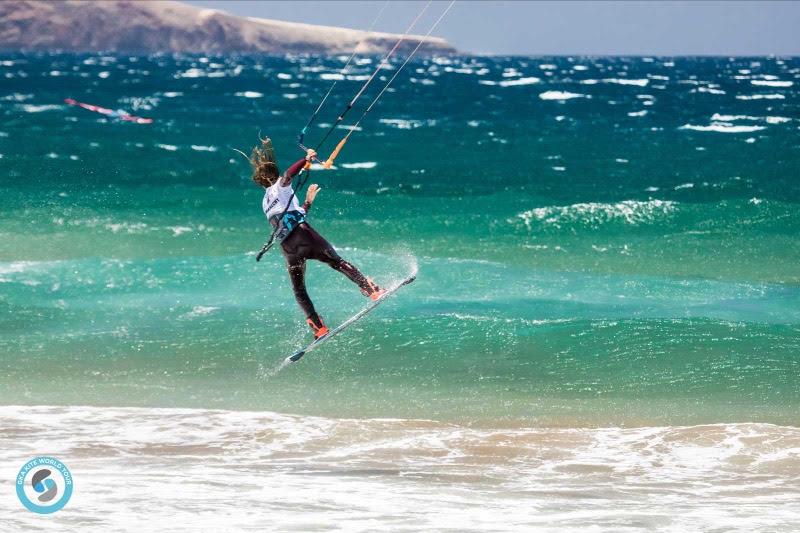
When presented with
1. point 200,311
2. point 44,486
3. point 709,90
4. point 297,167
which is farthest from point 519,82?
point 44,486

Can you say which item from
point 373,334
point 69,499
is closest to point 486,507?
point 69,499

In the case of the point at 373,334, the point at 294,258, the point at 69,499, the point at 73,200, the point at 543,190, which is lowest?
the point at 69,499

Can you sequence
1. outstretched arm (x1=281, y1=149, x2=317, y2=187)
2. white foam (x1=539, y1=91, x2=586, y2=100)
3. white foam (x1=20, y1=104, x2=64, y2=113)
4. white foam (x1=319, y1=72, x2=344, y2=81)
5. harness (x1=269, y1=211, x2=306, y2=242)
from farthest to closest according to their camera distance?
white foam (x1=319, y1=72, x2=344, y2=81) → white foam (x1=539, y1=91, x2=586, y2=100) → white foam (x1=20, y1=104, x2=64, y2=113) → harness (x1=269, y1=211, x2=306, y2=242) → outstretched arm (x1=281, y1=149, x2=317, y2=187)

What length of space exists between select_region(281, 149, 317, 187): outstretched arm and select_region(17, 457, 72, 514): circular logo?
3343mm

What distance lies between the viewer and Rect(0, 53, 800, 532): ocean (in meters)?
10.2

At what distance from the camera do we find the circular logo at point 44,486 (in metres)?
9.44

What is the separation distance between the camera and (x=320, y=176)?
35781 millimetres

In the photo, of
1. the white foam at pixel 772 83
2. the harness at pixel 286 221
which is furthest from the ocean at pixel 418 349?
the white foam at pixel 772 83

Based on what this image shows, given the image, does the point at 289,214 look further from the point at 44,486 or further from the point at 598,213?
the point at 598,213

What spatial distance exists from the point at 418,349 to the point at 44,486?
6.88 m

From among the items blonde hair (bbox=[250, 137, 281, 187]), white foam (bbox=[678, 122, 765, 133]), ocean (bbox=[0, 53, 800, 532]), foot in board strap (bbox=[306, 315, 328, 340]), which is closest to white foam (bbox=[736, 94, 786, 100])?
white foam (bbox=[678, 122, 765, 133])

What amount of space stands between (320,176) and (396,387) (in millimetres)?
22098

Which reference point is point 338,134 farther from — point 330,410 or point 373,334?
point 330,410

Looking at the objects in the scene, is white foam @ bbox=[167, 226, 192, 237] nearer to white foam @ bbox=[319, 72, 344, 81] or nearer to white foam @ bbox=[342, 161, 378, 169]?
white foam @ bbox=[342, 161, 378, 169]
